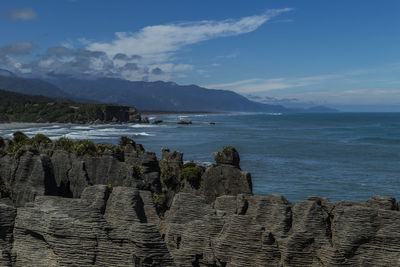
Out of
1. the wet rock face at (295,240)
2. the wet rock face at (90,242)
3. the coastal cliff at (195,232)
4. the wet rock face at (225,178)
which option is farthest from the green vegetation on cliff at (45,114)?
the wet rock face at (295,240)

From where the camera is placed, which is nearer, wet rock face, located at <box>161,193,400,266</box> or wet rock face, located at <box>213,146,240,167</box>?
wet rock face, located at <box>161,193,400,266</box>

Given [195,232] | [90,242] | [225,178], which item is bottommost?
[195,232]

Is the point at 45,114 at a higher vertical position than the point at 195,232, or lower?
higher

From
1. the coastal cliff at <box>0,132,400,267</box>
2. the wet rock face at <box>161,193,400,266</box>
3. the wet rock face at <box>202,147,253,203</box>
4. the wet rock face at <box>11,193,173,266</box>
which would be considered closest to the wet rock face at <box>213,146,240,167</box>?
the wet rock face at <box>202,147,253,203</box>

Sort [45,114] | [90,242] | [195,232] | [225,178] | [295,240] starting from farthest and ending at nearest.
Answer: [45,114] → [225,178] → [195,232] → [295,240] → [90,242]

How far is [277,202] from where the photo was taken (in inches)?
517

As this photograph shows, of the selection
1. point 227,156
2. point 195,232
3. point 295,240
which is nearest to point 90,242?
point 195,232

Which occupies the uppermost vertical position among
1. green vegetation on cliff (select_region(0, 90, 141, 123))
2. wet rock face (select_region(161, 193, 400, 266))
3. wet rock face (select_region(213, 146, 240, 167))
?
green vegetation on cliff (select_region(0, 90, 141, 123))

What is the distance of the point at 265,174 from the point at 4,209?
139 feet

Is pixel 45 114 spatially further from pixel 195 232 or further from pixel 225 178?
pixel 195 232

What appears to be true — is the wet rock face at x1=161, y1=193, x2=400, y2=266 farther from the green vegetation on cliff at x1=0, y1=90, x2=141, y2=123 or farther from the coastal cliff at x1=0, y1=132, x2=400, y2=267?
the green vegetation on cliff at x1=0, y1=90, x2=141, y2=123

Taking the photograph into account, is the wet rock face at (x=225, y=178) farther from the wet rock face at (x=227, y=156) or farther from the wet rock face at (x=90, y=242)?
the wet rock face at (x=90, y=242)

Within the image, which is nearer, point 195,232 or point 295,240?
point 295,240

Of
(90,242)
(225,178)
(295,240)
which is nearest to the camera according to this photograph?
(90,242)
